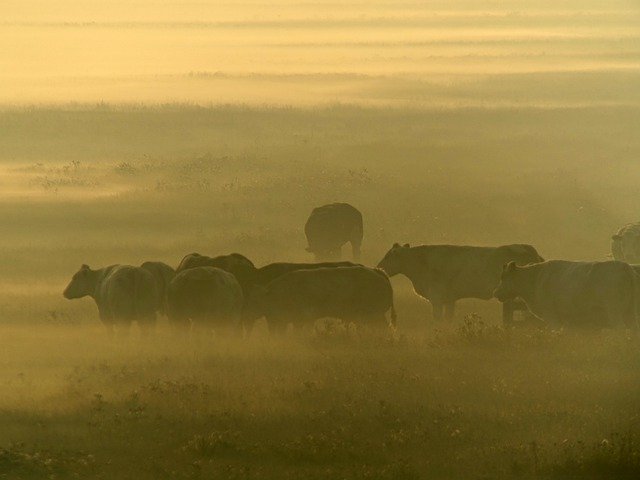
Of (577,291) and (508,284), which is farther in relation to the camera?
(508,284)

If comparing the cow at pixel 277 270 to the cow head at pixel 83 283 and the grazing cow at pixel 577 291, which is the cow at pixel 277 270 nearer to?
the grazing cow at pixel 577 291

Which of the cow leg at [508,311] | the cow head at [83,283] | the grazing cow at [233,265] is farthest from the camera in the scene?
the cow head at [83,283]

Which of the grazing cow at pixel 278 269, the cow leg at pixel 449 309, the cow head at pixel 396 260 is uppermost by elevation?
the cow head at pixel 396 260

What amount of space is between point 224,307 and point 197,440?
252 inches

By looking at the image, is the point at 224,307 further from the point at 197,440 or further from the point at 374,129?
the point at 374,129

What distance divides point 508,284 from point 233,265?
4.57 metres

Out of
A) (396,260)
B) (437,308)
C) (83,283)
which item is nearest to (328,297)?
(437,308)

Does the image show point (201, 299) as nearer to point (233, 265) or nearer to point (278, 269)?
point (233, 265)

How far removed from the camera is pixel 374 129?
58062 mm

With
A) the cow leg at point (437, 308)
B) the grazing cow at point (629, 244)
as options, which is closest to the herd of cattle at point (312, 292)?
the cow leg at point (437, 308)

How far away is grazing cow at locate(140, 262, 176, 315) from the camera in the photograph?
22625 mm

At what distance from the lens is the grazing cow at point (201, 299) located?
2105 cm

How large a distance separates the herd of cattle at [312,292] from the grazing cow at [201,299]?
0.02 metres

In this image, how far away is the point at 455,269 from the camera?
24672 mm
